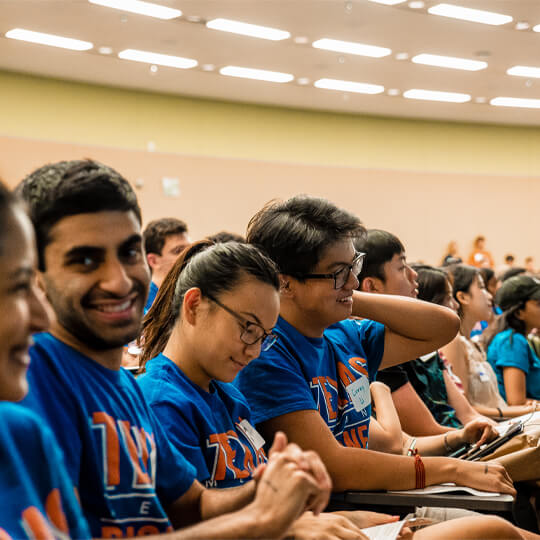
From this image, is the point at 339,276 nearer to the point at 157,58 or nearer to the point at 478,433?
the point at 478,433

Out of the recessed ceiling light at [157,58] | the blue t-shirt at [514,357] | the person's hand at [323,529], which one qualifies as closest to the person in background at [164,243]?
the blue t-shirt at [514,357]

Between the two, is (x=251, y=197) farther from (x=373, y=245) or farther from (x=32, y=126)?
(x=373, y=245)

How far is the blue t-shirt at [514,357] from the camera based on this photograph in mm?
4004

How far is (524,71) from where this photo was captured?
33.7 ft

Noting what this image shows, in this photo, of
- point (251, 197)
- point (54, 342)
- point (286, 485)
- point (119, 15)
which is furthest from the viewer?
point (251, 197)

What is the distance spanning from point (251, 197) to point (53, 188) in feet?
36.2

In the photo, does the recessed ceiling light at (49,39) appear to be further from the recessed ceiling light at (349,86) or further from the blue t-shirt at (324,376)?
the blue t-shirt at (324,376)

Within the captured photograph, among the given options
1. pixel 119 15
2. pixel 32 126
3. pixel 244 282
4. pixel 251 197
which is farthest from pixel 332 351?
pixel 251 197

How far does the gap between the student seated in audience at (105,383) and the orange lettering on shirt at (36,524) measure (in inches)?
8.6

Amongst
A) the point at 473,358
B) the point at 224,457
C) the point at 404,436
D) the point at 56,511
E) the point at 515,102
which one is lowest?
the point at 404,436

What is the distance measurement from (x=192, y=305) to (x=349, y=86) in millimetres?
10106

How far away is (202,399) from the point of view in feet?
5.19

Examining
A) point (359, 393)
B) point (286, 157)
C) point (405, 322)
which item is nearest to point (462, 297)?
point (405, 322)

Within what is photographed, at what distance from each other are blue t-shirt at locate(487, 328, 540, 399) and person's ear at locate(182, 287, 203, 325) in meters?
2.81
